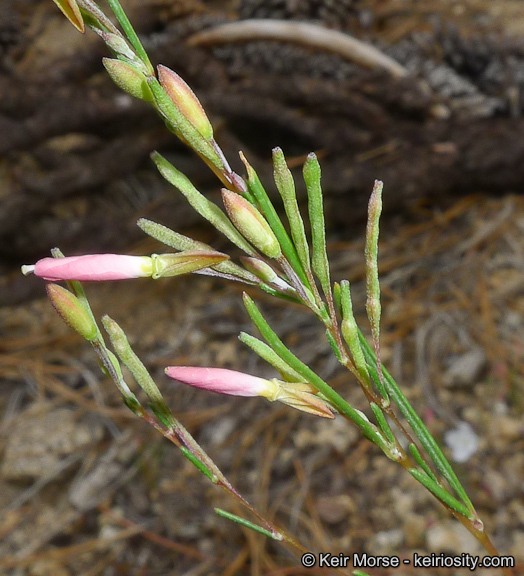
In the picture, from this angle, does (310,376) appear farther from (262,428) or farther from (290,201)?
(262,428)

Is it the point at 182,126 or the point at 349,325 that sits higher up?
the point at 182,126

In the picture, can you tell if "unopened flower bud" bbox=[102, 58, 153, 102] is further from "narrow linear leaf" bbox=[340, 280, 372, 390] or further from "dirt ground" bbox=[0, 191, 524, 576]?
"dirt ground" bbox=[0, 191, 524, 576]

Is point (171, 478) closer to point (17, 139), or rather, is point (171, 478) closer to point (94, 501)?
point (94, 501)

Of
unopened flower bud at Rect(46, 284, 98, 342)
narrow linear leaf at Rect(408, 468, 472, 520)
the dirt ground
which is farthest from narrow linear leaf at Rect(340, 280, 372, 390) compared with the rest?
the dirt ground

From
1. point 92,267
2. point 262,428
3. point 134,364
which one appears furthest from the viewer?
point 262,428

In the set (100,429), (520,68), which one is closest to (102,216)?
(100,429)

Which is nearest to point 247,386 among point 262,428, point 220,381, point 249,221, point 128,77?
point 220,381

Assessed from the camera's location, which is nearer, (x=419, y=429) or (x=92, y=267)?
(x=92, y=267)
